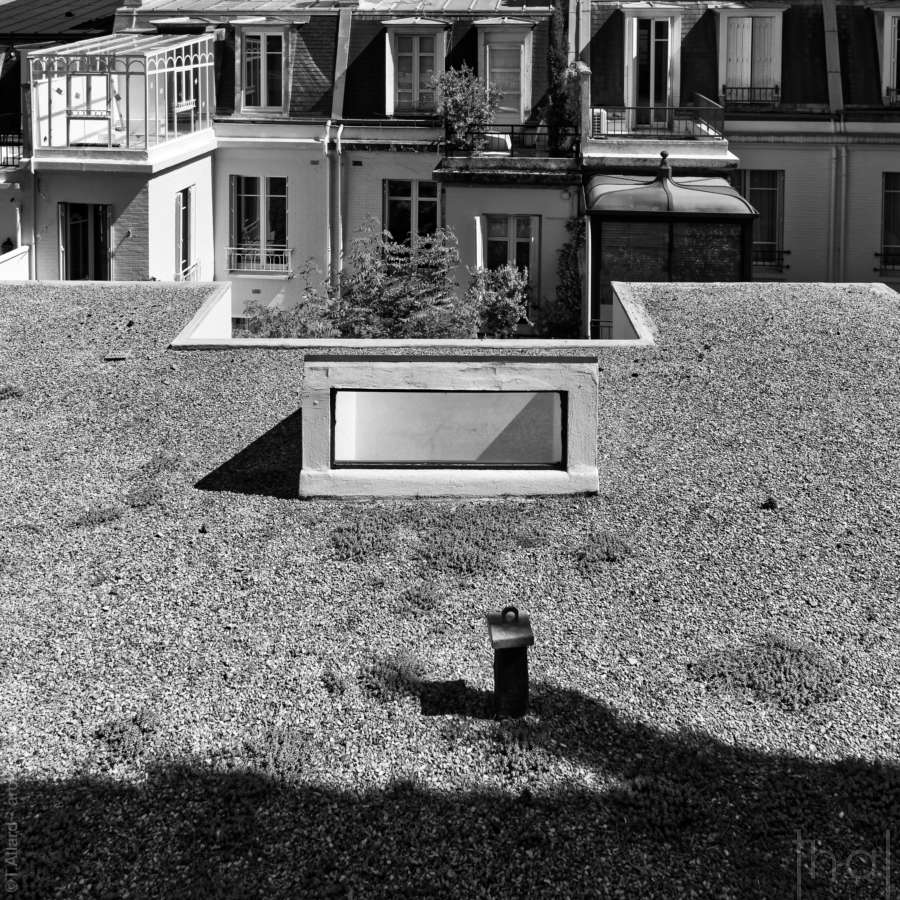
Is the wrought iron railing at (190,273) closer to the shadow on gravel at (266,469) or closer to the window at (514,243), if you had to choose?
the window at (514,243)

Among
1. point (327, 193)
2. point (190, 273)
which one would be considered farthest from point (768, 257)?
point (190, 273)

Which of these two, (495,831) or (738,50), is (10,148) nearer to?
(738,50)

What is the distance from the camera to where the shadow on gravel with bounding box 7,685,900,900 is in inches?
273

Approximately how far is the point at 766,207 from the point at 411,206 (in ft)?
22.0

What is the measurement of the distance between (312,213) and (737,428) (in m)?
15.2

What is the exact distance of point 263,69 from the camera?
27.9m

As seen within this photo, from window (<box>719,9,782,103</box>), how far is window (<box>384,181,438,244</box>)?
19.4ft

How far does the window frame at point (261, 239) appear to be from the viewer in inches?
1064

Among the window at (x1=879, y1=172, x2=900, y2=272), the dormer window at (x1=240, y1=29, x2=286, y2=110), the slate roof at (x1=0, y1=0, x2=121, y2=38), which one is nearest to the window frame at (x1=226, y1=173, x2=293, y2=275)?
the dormer window at (x1=240, y1=29, x2=286, y2=110)

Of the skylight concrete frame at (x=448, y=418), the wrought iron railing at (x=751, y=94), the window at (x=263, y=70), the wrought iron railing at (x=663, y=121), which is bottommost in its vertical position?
the skylight concrete frame at (x=448, y=418)

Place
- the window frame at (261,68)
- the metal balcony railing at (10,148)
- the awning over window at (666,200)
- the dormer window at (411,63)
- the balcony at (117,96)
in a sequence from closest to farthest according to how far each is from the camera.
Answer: the awning over window at (666,200) < the balcony at (117,96) < the metal balcony railing at (10,148) < the dormer window at (411,63) < the window frame at (261,68)

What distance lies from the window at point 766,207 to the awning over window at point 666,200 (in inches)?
176

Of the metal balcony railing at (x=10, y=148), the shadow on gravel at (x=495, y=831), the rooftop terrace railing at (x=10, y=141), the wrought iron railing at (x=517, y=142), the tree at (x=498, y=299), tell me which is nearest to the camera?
the shadow on gravel at (x=495, y=831)

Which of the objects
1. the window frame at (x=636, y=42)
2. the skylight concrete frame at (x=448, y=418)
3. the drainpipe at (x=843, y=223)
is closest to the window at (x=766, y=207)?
the drainpipe at (x=843, y=223)
